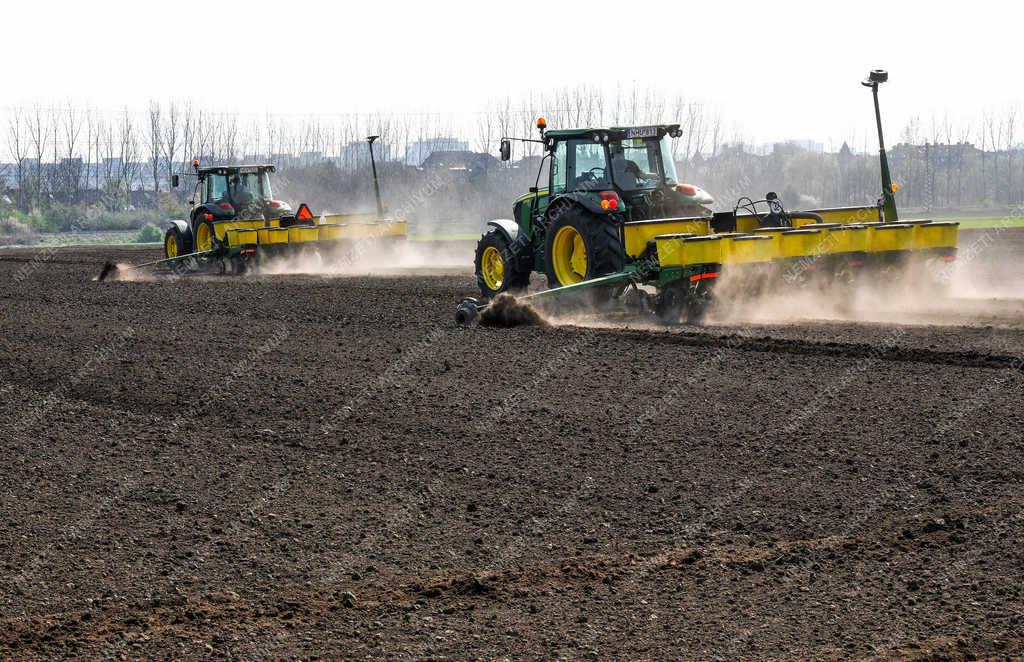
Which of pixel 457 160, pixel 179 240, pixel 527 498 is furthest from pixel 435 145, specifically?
pixel 527 498

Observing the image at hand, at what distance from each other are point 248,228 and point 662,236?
12460 mm

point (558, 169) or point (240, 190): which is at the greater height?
point (240, 190)

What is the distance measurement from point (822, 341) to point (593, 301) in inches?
130

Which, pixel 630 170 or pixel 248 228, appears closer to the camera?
pixel 630 170

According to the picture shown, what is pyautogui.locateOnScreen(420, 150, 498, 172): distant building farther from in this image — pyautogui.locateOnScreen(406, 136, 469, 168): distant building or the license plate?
the license plate

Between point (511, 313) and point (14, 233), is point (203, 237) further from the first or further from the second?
point (14, 233)

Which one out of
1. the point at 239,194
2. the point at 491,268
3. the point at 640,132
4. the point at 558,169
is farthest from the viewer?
the point at 239,194

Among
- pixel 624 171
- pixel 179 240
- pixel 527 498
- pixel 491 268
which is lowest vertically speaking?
pixel 527 498

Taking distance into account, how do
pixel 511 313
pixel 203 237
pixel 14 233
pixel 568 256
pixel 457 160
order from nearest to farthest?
1. pixel 511 313
2. pixel 568 256
3. pixel 203 237
4. pixel 14 233
5. pixel 457 160

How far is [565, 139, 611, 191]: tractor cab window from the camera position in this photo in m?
13.4

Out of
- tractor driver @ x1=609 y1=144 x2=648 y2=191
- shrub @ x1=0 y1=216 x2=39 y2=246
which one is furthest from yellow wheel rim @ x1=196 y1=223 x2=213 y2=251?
shrub @ x1=0 y1=216 x2=39 y2=246

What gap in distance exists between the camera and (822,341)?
10.4m

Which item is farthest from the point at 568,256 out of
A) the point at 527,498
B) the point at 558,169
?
the point at 527,498

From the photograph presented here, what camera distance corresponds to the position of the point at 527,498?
6.11 meters
